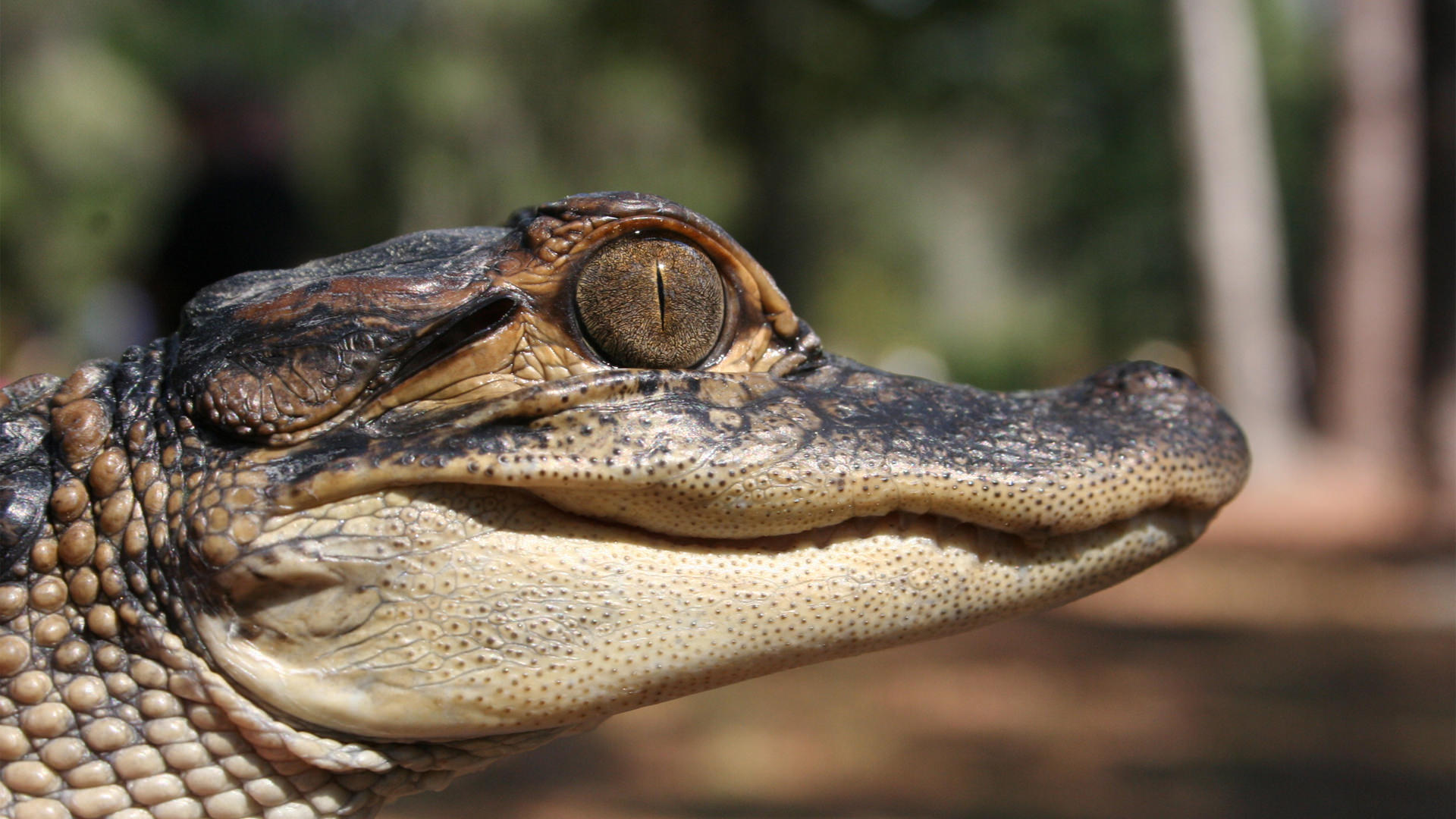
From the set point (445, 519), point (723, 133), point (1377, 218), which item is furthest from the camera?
point (723, 133)

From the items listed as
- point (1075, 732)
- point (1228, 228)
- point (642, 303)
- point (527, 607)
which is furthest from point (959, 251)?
point (527, 607)

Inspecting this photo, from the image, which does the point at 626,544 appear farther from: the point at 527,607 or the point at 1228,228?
the point at 1228,228

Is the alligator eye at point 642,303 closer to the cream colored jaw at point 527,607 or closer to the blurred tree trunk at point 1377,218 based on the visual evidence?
the cream colored jaw at point 527,607

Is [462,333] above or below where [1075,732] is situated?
above

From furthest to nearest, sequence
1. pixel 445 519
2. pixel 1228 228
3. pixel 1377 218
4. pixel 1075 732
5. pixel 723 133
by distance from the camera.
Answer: pixel 723 133 < pixel 1228 228 < pixel 1377 218 < pixel 1075 732 < pixel 445 519

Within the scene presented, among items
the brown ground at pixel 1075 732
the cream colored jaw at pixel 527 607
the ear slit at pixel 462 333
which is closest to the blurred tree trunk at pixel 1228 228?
the brown ground at pixel 1075 732

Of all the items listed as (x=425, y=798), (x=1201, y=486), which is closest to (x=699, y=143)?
(x=425, y=798)

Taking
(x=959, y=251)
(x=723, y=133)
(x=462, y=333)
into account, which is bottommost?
(x=959, y=251)

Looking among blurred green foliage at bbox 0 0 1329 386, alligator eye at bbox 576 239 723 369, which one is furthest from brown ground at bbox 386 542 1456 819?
blurred green foliage at bbox 0 0 1329 386
